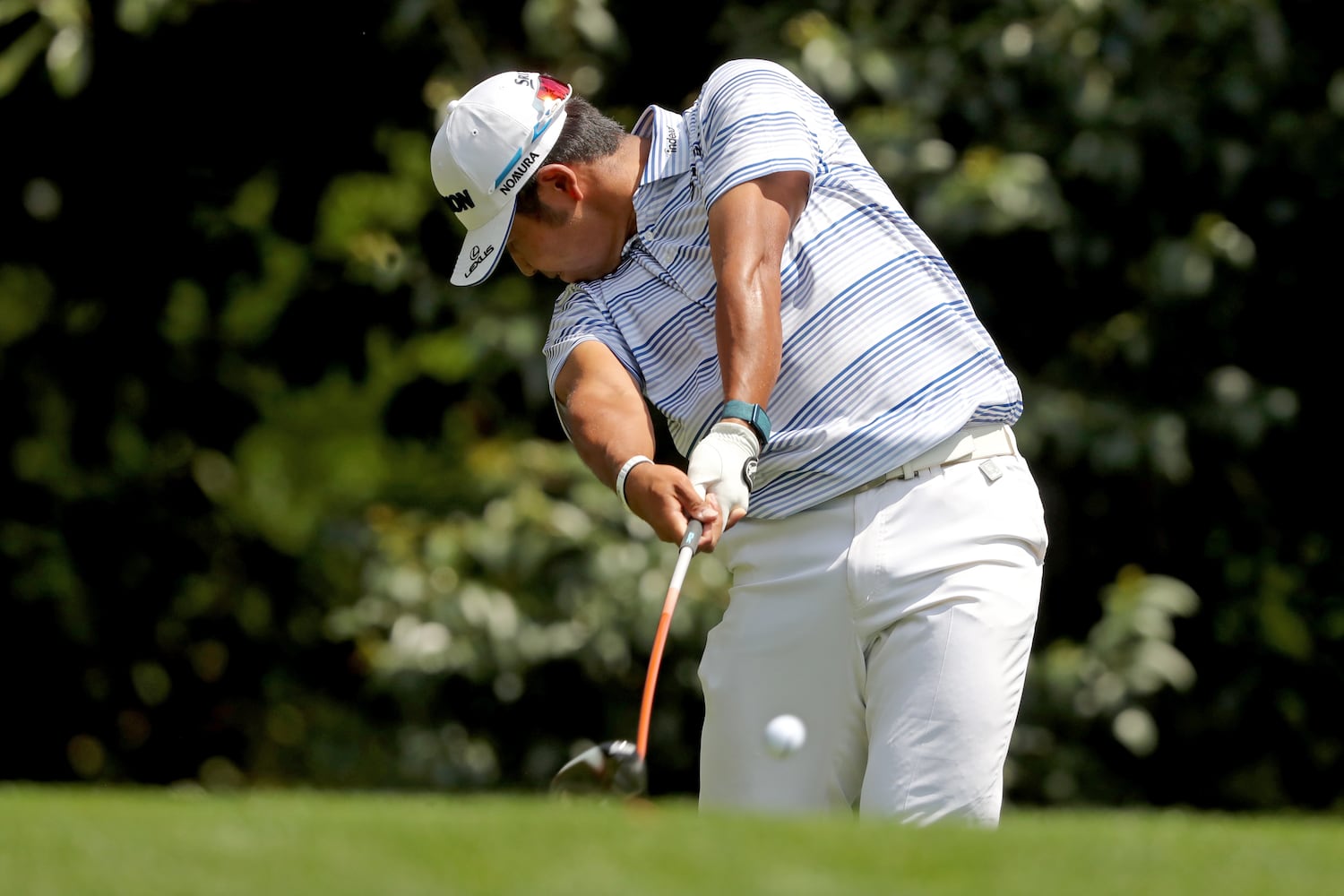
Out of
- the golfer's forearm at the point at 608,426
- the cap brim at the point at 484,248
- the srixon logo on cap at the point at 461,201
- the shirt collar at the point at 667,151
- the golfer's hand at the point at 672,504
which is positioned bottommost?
the golfer's hand at the point at 672,504

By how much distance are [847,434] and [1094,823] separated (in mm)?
902

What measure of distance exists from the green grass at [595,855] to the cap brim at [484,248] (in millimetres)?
1449

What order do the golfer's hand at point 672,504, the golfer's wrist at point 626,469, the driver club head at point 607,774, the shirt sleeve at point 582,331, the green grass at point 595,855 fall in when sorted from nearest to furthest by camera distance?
the green grass at point 595,855, the driver club head at point 607,774, the golfer's hand at point 672,504, the golfer's wrist at point 626,469, the shirt sleeve at point 582,331

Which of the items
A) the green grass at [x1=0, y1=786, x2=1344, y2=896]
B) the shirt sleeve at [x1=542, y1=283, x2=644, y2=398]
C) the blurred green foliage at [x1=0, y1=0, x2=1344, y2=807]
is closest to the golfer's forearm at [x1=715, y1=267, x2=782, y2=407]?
the shirt sleeve at [x1=542, y1=283, x2=644, y2=398]

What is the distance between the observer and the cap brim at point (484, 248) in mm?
3807

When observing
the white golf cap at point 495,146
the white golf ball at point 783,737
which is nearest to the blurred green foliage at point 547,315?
the white golf cap at point 495,146

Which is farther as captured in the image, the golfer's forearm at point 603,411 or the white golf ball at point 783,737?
the golfer's forearm at point 603,411

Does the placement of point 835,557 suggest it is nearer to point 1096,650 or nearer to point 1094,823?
point 1094,823

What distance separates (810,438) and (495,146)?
879 mm

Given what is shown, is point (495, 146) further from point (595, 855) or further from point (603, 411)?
point (595, 855)

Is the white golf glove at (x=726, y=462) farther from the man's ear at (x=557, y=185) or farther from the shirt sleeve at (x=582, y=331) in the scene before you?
the man's ear at (x=557, y=185)

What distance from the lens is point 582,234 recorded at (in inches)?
151

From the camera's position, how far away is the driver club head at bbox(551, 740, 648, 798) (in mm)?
3260

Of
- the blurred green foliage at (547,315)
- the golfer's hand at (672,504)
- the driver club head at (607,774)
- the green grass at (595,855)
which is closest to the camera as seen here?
the green grass at (595,855)
